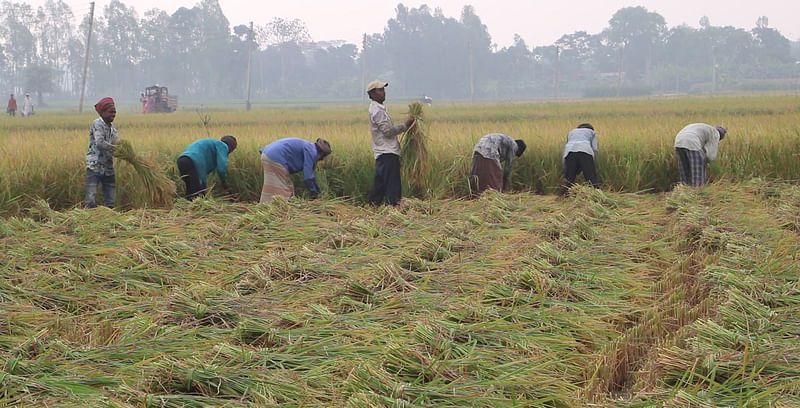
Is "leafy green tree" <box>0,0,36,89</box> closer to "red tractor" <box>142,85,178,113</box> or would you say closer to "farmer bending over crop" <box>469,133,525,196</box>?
"red tractor" <box>142,85,178,113</box>

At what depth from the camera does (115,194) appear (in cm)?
712

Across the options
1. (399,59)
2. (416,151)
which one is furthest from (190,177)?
(399,59)

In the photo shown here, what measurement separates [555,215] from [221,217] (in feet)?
8.61

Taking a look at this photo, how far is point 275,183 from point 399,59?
224 ft

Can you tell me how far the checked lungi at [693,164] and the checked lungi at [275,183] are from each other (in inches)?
140

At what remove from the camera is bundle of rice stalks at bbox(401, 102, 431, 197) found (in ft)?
23.0

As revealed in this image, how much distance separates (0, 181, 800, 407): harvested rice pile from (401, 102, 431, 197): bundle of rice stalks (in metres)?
1.22

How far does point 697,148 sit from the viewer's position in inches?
276

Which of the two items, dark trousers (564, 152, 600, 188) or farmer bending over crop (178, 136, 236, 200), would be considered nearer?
farmer bending over crop (178, 136, 236, 200)

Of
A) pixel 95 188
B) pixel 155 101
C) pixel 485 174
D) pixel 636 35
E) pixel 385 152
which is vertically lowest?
pixel 95 188

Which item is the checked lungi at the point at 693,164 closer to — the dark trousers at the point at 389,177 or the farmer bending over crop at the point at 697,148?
the farmer bending over crop at the point at 697,148

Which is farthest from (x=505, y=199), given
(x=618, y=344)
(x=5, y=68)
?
(x=5, y=68)

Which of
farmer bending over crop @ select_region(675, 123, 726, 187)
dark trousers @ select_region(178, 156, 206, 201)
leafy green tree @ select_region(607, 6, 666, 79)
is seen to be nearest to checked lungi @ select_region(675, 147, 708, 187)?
farmer bending over crop @ select_region(675, 123, 726, 187)

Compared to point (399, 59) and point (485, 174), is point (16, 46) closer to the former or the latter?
point (399, 59)
